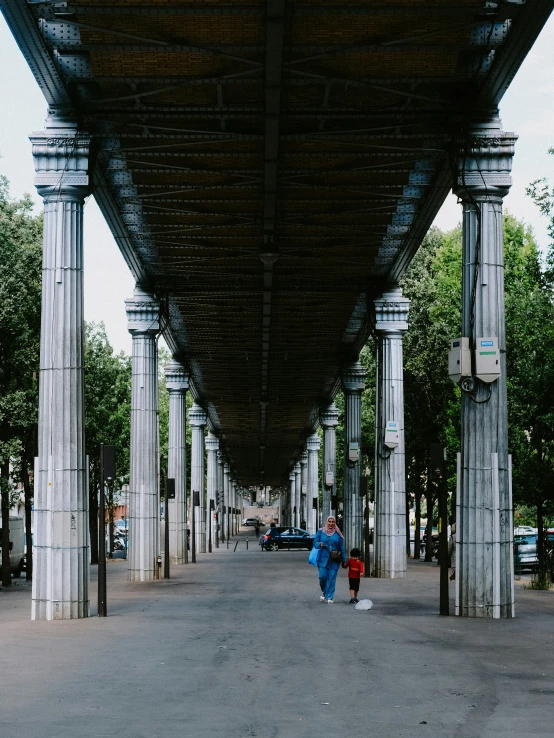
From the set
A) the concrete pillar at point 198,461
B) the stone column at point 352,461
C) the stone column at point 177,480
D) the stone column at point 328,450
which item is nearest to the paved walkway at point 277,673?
the stone column at point 352,461

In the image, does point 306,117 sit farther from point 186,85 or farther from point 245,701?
point 245,701

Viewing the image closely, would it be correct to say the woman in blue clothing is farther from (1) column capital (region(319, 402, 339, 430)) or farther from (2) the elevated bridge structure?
(1) column capital (region(319, 402, 339, 430))

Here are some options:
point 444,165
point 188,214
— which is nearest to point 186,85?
point 444,165

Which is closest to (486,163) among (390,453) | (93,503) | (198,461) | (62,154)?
(62,154)

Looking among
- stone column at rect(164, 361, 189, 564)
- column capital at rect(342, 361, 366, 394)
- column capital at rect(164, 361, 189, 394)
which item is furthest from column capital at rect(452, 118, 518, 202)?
column capital at rect(164, 361, 189, 394)

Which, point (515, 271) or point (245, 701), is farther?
point (515, 271)

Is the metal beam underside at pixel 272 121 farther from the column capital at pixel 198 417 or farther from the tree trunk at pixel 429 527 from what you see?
the column capital at pixel 198 417

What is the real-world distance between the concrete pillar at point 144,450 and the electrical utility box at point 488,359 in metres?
15.9

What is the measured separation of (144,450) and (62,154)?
48.0 ft

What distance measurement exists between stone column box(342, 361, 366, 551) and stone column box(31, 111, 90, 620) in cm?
2539

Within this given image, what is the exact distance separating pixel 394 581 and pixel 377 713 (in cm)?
2249

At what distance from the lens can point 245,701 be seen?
34.4 ft

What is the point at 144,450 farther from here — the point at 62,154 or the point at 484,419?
the point at 484,419

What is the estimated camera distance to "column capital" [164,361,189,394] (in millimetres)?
49562
